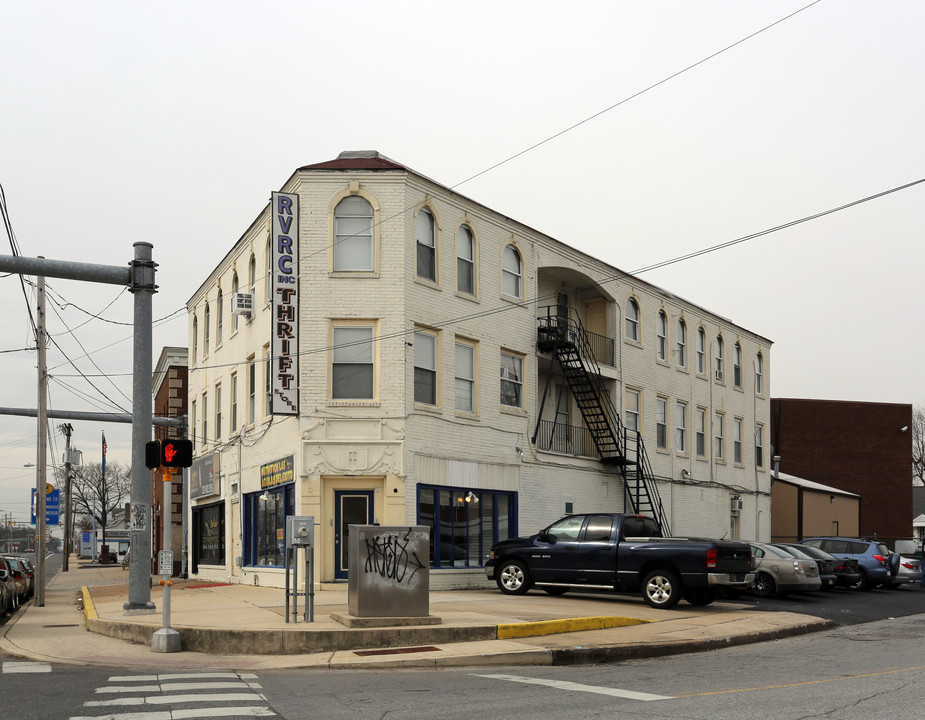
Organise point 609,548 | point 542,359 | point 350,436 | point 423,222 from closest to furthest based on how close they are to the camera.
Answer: point 609,548 → point 350,436 → point 423,222 → point 542,359

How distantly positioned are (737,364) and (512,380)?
52.4 feet

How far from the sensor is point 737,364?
4144cm

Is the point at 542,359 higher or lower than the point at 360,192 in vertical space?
lower

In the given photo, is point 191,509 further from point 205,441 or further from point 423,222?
point 423,222

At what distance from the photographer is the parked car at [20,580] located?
2897 centimetres

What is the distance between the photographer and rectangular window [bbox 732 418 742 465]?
40688 mm

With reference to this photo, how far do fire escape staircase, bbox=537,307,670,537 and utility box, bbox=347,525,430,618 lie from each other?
14469mm

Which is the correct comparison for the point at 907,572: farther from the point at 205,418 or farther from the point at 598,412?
the point at 205,418

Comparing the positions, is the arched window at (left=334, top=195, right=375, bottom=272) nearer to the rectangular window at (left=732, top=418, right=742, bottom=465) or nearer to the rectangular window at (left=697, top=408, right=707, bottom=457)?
the rectangular window at (left=697, top=408, right=707, bottom=457)

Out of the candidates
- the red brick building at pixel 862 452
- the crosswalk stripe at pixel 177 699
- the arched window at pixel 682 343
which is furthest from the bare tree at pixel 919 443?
the crosswalk stripe at pixel 177 699

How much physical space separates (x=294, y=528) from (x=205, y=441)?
20.0 m

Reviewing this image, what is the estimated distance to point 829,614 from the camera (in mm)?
20859

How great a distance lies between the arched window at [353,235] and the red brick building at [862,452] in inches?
1624

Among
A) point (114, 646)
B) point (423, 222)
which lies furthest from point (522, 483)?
point (114, 646)
